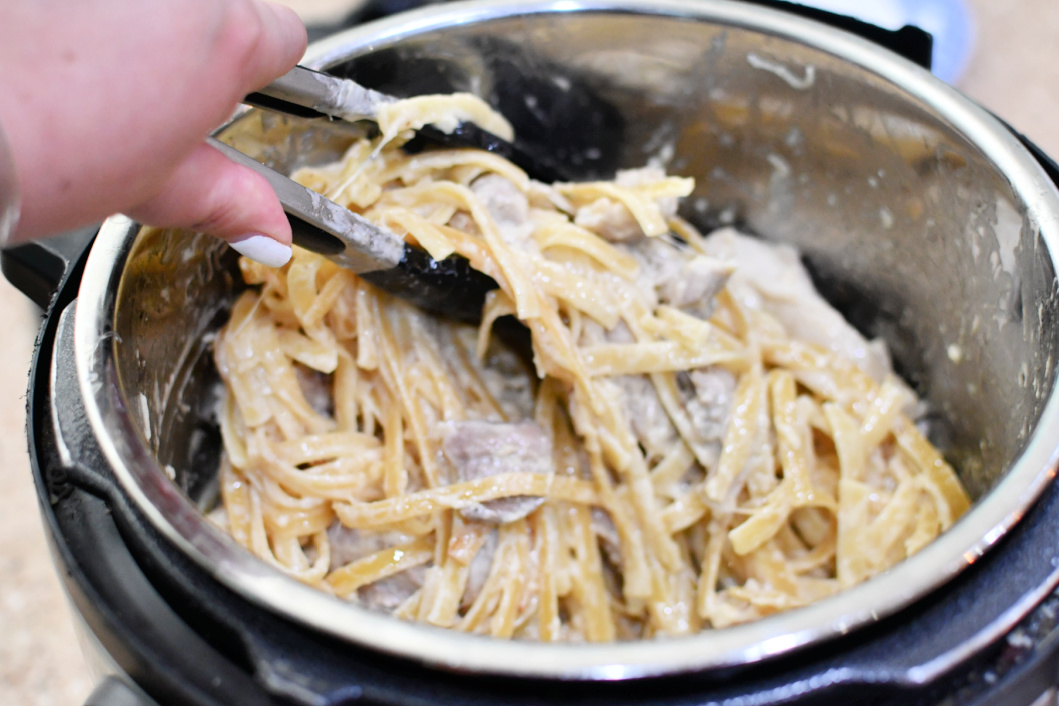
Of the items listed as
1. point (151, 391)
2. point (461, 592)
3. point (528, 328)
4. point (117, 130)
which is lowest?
point (461, 592)

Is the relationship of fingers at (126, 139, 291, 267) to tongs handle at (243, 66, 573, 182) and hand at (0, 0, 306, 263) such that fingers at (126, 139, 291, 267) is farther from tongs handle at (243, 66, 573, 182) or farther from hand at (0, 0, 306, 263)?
tongs handle at (243, 66, 573, 182)

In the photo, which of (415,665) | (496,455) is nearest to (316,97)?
(496,455)

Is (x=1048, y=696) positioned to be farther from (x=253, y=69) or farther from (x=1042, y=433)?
(x=253, y=69)

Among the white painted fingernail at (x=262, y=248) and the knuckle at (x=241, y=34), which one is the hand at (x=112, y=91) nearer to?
the knuckle at (x=241, y=34)

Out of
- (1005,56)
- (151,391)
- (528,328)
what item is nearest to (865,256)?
(528,328)

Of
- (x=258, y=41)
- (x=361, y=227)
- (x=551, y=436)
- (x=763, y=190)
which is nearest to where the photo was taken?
(x=258, y=41)

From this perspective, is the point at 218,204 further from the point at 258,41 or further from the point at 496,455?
the point at 496,455

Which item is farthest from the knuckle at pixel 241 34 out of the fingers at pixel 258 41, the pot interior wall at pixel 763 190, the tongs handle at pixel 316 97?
the pot interior wall at pixel 763 190
